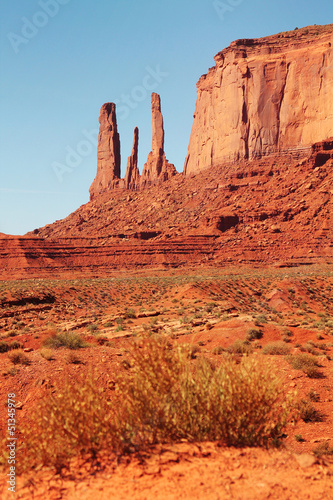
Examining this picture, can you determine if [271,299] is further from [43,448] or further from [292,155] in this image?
[292,155]

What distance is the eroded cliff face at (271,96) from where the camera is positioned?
7488 cm

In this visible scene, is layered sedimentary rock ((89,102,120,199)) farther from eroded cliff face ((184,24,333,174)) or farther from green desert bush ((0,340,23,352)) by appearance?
green desert bush ((0,340,23,352))

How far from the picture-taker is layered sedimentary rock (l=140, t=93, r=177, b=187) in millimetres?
93062

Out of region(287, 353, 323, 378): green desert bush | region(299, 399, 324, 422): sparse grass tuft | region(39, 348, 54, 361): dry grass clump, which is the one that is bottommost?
region(299, 399, 324, 422): sparse grass tuft

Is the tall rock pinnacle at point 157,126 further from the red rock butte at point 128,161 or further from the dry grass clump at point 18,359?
the dry grass clump at point 18,359

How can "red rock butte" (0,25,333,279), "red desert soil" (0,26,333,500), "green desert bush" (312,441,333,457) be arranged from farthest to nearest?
"red rock butte" (0,25,333,279) < "green desert bush" (312,441,333,457) < "red desert soil" (0,26,333,500)

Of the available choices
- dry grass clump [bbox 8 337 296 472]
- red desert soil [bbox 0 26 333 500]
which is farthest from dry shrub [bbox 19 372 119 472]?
red desert soil [bbox 0 26 333 500]

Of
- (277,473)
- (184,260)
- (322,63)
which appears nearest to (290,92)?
(322,63)

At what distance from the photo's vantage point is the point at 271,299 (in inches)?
1220

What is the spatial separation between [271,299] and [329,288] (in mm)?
6053

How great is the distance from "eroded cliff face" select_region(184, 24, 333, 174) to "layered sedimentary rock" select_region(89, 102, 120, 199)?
24368 millimetres

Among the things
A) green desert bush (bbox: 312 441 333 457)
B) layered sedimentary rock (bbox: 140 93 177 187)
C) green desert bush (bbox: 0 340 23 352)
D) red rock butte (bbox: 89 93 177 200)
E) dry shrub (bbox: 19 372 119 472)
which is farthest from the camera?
red rock butte (bbox: 89 93 177 200)

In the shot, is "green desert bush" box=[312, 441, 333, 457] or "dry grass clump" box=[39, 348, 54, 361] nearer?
"green desert bush" box=[312, 441, 333, 457]

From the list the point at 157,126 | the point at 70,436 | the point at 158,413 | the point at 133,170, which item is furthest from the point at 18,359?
the point at 157,126
